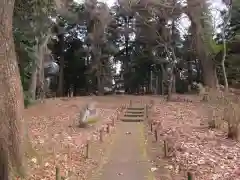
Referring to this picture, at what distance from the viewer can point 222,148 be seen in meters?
10.5

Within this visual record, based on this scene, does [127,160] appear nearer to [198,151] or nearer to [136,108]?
[198,151]

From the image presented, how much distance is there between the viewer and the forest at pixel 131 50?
23.4 metres

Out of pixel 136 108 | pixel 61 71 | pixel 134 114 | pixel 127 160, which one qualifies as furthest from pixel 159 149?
pixel 61 71

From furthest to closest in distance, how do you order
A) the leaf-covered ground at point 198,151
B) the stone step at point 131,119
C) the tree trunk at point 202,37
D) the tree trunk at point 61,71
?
the tree trunk at point 61,71, the tree trunk at point 202,37, the stone step at point 131,119, the leaf-covered ground at point 198,151

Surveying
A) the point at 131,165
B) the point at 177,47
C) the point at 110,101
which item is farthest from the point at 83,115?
the point at 177,47

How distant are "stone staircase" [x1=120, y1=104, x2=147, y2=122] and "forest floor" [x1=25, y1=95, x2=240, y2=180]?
0.90 meters

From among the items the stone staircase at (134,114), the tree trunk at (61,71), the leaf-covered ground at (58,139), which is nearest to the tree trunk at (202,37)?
the stone staircase at (134,114)

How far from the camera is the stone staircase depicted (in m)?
18.7

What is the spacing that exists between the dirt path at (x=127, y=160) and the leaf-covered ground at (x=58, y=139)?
1.70 feet

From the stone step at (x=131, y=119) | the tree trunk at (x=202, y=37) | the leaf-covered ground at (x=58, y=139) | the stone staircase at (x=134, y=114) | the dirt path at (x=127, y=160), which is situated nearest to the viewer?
the dirt path at (x=127, y=160)

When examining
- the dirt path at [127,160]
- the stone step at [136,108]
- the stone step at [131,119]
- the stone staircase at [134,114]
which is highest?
the stone step at [136,108]

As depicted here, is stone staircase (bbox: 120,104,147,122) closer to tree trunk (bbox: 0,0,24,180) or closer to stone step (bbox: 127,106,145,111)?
stone step (bbox: 127,106,145,111)

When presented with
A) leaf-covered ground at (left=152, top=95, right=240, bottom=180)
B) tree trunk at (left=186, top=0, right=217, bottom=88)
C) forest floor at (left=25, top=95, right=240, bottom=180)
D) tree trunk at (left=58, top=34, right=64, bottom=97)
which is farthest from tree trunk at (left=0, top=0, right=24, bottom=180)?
tree trunk at (left=58, top=34, right=64, bottom=97)

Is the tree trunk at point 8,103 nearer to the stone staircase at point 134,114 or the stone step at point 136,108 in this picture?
the stone staircase at point 134,114
